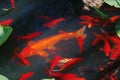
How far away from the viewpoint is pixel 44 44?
66.7 inches

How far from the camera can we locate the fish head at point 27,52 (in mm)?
1638

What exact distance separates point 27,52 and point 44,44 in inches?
4.0

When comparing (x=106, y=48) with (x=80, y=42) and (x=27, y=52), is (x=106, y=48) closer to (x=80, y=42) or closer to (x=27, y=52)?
(x=80, y=42)

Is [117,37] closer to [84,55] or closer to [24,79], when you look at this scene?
[84,55]

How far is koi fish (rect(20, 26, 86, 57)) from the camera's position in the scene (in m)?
1.65

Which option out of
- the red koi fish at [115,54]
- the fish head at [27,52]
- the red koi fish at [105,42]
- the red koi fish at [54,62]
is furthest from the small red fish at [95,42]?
the fish head at [27,52]

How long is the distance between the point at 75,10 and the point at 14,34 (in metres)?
0.39

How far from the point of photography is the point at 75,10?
1.89m

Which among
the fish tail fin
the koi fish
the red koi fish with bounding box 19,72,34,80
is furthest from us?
the fish tail fin

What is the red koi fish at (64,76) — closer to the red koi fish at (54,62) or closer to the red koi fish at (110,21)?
the red koi fish at (54,62)

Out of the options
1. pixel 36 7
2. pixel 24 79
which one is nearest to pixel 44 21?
pixel 36 7

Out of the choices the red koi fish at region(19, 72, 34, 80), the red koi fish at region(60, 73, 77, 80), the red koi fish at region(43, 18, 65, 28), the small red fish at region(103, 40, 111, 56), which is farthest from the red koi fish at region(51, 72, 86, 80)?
the red koi fish at region(43, 18, 65, 28)

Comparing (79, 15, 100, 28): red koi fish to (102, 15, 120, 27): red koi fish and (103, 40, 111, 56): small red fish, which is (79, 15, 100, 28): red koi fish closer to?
(102, 15, 120, 27): red koi fish

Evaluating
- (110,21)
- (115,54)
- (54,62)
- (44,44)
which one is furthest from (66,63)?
(110,21)
